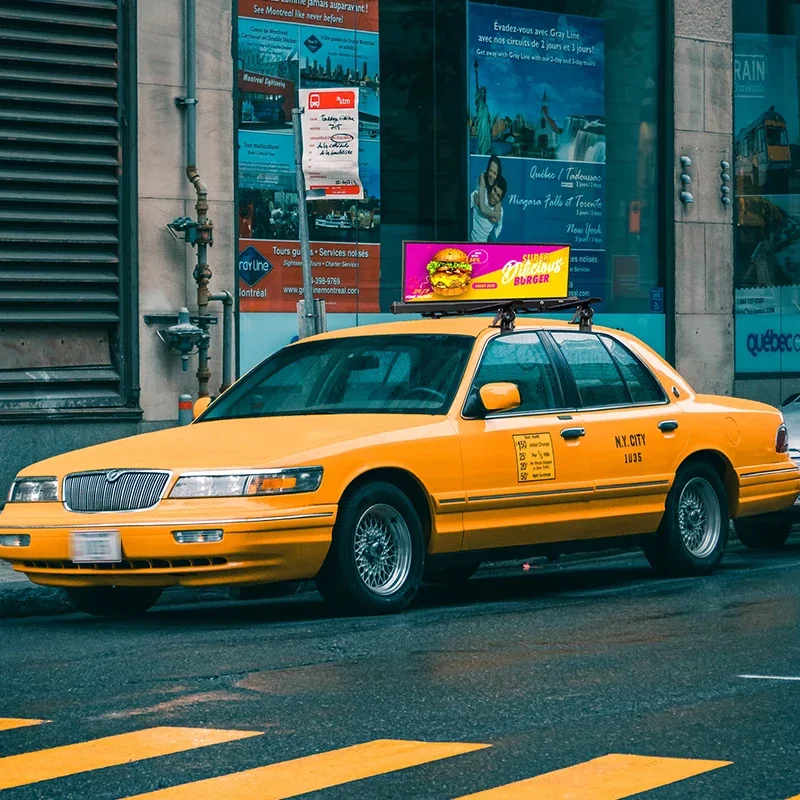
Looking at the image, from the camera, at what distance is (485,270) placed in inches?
693

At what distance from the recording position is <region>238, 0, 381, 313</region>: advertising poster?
17.6 m

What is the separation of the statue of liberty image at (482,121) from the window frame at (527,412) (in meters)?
9.06

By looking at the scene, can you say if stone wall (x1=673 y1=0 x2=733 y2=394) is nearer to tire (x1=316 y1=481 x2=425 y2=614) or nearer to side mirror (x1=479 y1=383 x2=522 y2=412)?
side mirror (x1=479 y1=383 x2=522 y2=412)

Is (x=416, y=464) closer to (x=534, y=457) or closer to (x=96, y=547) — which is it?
(x=534, y=457)

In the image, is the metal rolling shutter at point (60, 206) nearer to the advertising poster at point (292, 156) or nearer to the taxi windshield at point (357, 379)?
the advertising poster at point (292, 156)

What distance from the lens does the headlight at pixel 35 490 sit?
9156 mm

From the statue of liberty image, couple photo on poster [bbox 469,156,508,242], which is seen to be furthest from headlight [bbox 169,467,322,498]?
the statue of liberty image

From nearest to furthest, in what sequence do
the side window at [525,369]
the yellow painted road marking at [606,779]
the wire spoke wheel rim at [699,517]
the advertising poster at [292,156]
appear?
the yellow painted road marking at [606,779] < the side window at [525,369] < the wire spoke wheel rim at [699,517] < the advertising poster at [292,156]

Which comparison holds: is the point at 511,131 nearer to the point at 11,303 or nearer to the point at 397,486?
the point at 11,303

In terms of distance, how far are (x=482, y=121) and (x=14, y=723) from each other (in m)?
14.0

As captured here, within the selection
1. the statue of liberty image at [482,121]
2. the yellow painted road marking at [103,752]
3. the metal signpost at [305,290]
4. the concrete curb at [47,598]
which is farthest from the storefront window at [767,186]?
the yellow painted road marking at [103,752]

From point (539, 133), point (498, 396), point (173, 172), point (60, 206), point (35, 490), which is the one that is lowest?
point (35, 490)

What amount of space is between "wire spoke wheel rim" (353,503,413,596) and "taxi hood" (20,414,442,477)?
42cm

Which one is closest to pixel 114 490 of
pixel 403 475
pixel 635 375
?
pixel 403 475
